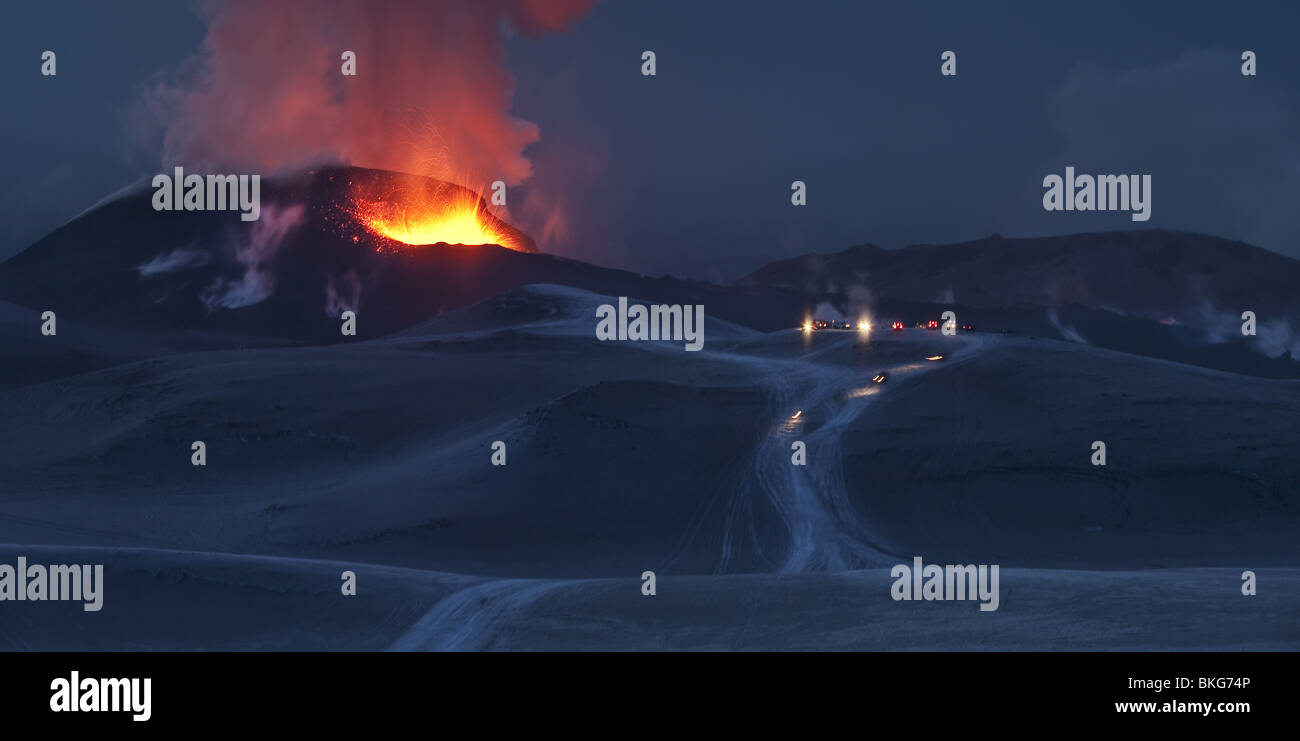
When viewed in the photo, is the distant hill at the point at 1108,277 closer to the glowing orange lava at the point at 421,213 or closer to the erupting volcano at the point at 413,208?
the glowing orange lava at the point at 421,213

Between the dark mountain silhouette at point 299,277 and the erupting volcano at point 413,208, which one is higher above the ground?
the erupting volcano at point 413,208

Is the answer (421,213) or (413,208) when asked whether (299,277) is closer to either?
(413,208)

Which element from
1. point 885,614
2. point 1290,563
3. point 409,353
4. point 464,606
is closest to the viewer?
point 885,614

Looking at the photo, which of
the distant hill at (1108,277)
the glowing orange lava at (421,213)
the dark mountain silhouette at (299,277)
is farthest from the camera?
the distant hill at (1108,277)

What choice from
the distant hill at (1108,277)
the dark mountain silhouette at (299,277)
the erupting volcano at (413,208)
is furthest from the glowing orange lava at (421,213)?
the distant hill at (1108,277)

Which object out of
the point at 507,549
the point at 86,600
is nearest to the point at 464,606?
the point at 86,600

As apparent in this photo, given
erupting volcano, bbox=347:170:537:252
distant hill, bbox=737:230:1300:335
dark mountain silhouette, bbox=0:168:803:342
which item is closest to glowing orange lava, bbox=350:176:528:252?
erupting volcano, bbox=347:170:537:252

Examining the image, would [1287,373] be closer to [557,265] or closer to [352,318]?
[557,265]

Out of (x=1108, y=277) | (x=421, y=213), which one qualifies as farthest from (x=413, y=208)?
(x=1108, y=277)
